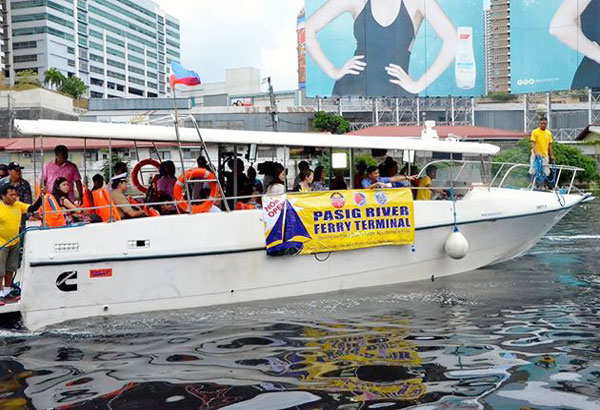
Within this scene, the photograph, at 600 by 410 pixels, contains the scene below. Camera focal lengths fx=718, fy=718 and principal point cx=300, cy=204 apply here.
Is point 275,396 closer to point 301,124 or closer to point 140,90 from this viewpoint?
point 301,124

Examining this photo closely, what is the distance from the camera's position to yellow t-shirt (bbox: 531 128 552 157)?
14188 millimetres

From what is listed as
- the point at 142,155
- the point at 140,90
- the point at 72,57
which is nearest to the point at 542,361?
the point at 142,155

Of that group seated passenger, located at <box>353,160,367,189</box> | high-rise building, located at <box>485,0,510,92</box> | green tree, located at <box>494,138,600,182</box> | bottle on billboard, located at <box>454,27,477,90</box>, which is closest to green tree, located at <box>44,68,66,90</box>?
bottle on billboard, located at <box>454,27,477,90</box>

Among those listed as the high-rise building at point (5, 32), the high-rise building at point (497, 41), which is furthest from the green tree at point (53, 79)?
the high-rise building at point (497, 41)

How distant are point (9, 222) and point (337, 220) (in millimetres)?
4626

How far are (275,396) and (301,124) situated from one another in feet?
206

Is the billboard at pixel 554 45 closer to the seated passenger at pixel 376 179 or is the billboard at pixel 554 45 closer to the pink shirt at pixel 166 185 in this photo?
the seated passenger at pixel 376 179

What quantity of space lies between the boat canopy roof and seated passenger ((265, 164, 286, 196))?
417mm

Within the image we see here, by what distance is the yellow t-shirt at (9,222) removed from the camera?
→ 9656 millimetres

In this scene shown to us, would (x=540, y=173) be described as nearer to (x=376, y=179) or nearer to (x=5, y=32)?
(x=376, y=179)

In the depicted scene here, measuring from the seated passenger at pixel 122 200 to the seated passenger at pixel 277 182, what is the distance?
1932 mm

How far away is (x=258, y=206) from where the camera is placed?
10.7 meters

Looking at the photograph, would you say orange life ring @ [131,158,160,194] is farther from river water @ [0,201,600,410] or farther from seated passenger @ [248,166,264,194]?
river water @ [0,201,600,410]

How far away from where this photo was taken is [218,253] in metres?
10.0
